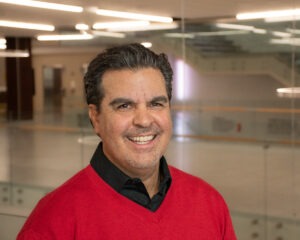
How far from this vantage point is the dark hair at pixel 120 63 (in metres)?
1.49

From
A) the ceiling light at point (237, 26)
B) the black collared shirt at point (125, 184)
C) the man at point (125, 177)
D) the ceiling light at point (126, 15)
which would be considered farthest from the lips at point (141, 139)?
the ceiling light at point (237, 26)

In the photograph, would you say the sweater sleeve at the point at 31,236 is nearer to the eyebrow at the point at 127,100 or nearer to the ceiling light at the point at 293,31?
the eyebrow at the point at 127,100

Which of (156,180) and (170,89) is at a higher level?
(170,89)

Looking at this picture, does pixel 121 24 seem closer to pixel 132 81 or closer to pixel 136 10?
pixel 136 10

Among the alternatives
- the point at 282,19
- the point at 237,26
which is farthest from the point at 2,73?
the point at 282,19

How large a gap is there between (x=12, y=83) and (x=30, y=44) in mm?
522

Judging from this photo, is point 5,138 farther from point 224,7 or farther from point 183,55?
point 224,7

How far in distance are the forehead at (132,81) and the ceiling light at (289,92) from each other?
197 inches

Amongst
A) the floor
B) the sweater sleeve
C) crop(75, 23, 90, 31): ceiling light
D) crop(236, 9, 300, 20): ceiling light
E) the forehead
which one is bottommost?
the floor

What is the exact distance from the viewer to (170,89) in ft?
5.30

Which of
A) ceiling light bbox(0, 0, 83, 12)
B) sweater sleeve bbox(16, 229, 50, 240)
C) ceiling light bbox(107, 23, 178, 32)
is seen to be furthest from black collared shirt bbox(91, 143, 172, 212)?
ceiling light bbox(0, 0, 83, 12)

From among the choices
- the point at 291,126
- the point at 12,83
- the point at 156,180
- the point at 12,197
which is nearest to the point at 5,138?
the point at 12,83

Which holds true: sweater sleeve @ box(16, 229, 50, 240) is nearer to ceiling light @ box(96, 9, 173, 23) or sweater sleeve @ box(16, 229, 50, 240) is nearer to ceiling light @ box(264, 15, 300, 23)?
ceiling light @ box(264, 15, 300, 23)

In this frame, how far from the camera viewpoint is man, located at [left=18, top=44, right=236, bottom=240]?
1.43 m
